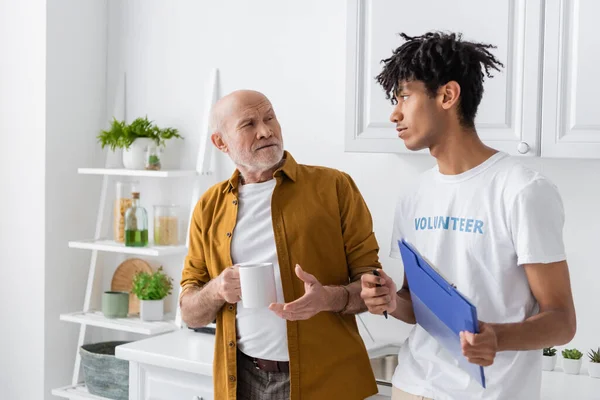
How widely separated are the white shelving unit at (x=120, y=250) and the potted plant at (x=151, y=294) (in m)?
0.04

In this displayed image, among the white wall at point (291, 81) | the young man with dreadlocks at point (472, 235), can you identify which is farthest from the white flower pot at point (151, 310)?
the young man with dreadlocks at point (472, 235)

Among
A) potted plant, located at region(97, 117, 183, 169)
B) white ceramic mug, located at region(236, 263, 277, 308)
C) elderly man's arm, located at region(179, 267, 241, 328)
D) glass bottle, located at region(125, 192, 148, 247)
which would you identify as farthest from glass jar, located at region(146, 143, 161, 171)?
white ceramic mug, located at region(236, 263, 277, 308)

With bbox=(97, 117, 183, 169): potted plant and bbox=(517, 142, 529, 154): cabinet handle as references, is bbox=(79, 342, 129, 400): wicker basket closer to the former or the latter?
bbox=(97, 117, 183, 169): potted plant

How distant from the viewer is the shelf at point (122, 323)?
3.18 m

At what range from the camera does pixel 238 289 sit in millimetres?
2023

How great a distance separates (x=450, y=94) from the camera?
181 centimetres

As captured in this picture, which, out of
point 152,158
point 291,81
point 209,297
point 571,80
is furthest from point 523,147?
point 152,158

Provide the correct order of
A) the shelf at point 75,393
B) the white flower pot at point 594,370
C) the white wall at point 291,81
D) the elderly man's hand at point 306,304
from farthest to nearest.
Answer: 1. the shelf at point 75,393
2. the white wall at point 291,81
3. the white flower pot at point 594,370
4. the elderly man's hand at point 306,304

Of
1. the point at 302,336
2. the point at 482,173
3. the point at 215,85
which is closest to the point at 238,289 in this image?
the point at 302,336

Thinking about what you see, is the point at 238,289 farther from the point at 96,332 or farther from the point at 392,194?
the point at 96,332

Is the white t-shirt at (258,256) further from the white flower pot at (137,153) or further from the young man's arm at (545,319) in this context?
the white flower pot at (137,153)

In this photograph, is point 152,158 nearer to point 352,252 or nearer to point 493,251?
point 352,252

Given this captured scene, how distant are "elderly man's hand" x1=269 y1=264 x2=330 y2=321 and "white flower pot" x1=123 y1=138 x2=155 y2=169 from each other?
4.98 feet

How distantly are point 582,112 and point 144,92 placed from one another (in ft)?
6.39
